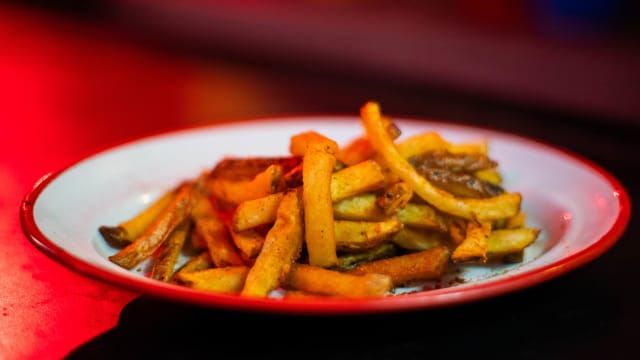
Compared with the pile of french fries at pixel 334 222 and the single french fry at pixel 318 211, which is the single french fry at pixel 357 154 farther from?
the single french fry at pixel 318 211

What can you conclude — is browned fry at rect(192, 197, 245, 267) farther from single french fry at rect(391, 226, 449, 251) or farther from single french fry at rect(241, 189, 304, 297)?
single french fry at rect(391, 226, 449, 251)

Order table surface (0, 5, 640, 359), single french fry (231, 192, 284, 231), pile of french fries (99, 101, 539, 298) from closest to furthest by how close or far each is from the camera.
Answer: table surface (0, 5, 640, 359), pile of french fries (99, 101, 539, 298), single french fry (231, 192, 284, 231)

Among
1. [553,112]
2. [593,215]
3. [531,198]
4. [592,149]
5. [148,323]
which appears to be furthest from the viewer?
[553,112]

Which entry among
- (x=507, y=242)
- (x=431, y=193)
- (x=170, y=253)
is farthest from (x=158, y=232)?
(x=507, y=242)

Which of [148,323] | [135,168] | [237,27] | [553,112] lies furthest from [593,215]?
[237,27]

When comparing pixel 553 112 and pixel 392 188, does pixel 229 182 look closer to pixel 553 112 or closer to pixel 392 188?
pixel 392 188

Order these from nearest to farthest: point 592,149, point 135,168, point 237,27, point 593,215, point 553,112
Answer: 1. point 593,215
2. point 135,168
3. point 592,149
4. point 553,112
5. point 237,27

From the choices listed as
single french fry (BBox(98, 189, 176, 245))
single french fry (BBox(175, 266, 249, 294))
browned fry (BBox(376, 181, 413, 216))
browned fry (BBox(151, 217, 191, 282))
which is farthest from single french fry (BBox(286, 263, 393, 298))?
single french fry (BBox(98, 189, 176, 245))

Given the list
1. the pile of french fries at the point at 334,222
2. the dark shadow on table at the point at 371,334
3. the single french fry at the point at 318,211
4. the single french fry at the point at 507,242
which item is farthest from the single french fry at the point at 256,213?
the single french fry at the point at 507,242
